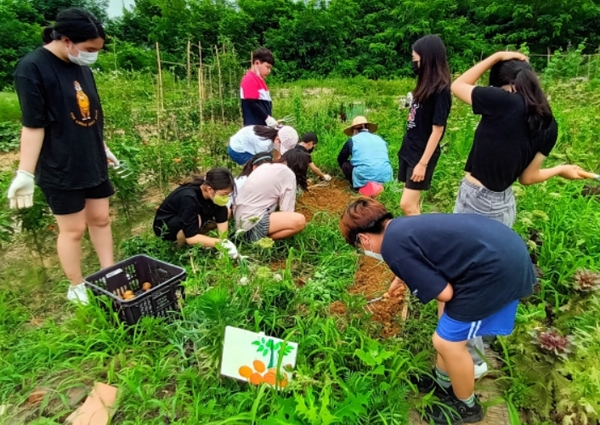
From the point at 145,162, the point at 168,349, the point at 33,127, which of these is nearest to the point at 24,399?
the point at 168,349

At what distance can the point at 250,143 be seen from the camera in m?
4.14

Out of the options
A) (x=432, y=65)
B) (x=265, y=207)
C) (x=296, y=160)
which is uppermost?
(x=432, y=65)

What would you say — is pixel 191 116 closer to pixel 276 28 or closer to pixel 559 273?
pixel 559 273

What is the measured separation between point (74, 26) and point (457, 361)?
257 centimetres

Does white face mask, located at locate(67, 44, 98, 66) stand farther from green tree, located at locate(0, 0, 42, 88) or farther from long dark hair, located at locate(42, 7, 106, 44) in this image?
green tree, located at locate(0, 0, 42, 88)

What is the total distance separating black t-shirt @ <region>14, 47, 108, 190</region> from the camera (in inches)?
84.3

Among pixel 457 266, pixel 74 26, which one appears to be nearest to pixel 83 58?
pixel 74 26

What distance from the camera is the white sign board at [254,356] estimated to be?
1802mm

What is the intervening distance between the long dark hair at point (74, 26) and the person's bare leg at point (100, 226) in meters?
0.99

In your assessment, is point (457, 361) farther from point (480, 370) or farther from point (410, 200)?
point (410, 200)

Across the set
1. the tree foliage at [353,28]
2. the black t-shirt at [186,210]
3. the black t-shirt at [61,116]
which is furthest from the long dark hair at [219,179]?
the tree foliage at [353,28]

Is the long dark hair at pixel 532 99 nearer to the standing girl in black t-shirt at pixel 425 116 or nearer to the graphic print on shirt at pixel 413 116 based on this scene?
the standing girl in black t-shirt at pixel 425 116

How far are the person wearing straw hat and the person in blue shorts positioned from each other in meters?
2.50

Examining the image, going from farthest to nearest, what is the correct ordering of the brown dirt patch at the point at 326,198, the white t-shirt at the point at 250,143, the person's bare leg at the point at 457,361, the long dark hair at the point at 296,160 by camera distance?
1. the white t-shirt at the point at 250,143
2. the brown dirt patch at the point at 326,198
3. the long dark hair at the point at 296,160
4. the person's bare leg at the point at 457,361
